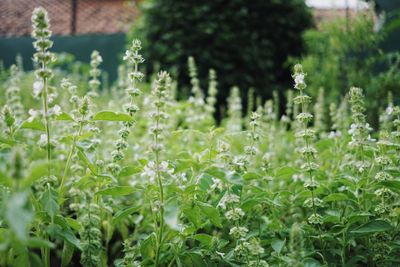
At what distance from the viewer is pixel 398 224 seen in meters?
1.96

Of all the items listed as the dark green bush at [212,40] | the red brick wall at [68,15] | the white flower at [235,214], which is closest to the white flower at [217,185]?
the white flower at [235,214]

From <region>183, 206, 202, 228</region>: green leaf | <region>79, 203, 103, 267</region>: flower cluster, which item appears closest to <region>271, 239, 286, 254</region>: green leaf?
<region>183, 206, 202, 228</region>: green leaf

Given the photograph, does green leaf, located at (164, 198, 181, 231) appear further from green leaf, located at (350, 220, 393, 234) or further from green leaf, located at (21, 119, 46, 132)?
green leaf, located at (350, 220, 393, 234)

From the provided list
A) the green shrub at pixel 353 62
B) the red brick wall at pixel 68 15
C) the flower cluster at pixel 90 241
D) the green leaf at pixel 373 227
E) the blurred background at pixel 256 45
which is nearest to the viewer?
the green leaf at pixel 373 227

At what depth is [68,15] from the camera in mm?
11766

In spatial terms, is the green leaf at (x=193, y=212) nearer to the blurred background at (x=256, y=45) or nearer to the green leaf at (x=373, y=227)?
the green leaf at (x=373, y=227)

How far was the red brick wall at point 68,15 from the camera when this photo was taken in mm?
11062

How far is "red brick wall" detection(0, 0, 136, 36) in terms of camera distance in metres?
11.1

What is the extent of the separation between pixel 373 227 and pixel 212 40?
19.8 feet

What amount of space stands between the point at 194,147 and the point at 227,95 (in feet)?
15.4

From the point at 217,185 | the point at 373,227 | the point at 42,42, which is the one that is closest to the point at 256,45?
the point at 217,185

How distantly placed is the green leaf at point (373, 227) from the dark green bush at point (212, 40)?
557 cm

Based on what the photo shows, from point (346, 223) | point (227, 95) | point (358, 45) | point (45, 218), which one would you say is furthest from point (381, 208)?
point (227, 95)

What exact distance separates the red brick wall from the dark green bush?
11.7 ft
